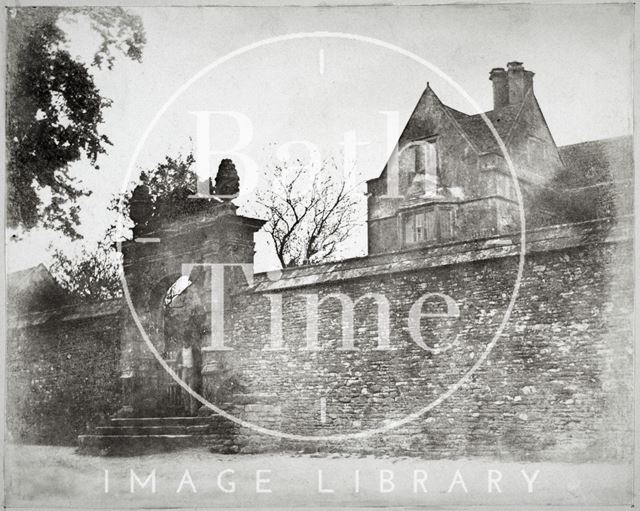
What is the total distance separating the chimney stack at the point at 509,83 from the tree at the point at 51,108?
321 cm

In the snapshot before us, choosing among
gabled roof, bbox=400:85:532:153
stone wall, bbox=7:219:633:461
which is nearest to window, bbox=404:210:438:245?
stone wall, bbox=7:219:633:461

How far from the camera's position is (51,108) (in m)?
9.12

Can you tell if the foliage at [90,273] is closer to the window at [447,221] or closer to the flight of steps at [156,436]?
the flight of steps at [156,436]

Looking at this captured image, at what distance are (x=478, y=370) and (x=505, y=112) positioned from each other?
7.60 ft

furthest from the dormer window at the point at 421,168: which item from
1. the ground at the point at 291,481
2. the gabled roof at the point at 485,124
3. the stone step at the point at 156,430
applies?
the stone step at the point at 156,430

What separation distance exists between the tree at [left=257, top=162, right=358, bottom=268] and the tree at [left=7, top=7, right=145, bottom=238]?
168 centimetres

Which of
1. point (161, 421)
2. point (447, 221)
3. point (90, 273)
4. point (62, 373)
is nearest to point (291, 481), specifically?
point (161, 421)

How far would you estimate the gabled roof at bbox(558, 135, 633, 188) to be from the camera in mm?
8516

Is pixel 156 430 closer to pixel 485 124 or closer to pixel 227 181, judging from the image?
pixel 227 181

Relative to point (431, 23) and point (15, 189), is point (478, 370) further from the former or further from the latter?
point (15, 189)

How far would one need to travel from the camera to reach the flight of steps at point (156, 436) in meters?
8.99

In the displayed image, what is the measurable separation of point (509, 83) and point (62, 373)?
198 inches

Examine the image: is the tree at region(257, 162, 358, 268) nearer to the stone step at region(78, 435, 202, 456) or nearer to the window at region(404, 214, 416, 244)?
the window at region(404, 214, 416, 244)

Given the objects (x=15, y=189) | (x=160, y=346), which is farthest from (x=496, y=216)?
(x=15, y=189)
